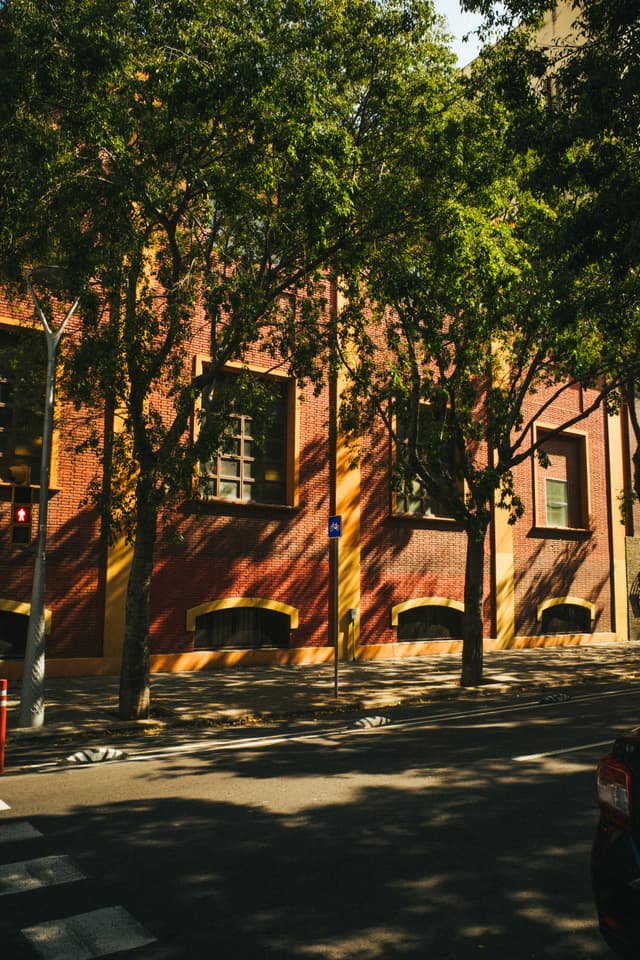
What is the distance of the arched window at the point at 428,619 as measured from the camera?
2044 centimetres

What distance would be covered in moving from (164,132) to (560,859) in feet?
30.3

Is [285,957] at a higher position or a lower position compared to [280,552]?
lower

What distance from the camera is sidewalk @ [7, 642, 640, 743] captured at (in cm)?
1118

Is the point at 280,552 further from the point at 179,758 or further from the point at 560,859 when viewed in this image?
the point at 560,859

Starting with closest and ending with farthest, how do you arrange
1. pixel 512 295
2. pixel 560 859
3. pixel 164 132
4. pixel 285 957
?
pixel 285 957, pixel 560 859, pixel 164 132, pixel 512 295

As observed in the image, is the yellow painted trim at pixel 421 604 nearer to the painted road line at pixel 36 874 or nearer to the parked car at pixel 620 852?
the painted road line at pixel 36 874

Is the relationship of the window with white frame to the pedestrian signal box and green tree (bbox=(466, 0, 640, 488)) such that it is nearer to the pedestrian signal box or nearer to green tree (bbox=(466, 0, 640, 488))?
green tree (bbox=(466, 0, 640, 488))

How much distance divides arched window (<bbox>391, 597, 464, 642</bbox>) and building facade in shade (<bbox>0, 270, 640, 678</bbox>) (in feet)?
0.15

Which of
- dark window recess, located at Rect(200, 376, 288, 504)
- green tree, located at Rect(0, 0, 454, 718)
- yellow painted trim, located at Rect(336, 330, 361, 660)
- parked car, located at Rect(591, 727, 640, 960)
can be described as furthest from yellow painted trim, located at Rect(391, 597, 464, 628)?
parked car, located at Rect(591, 727, 640, 960)

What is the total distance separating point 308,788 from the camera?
709 cm

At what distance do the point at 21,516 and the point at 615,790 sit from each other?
955 centimetres

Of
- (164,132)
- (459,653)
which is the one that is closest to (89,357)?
(164,132)

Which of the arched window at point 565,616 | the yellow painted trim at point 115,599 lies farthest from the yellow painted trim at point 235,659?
the arched window at point 565,616

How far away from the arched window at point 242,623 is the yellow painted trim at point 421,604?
309 cm
